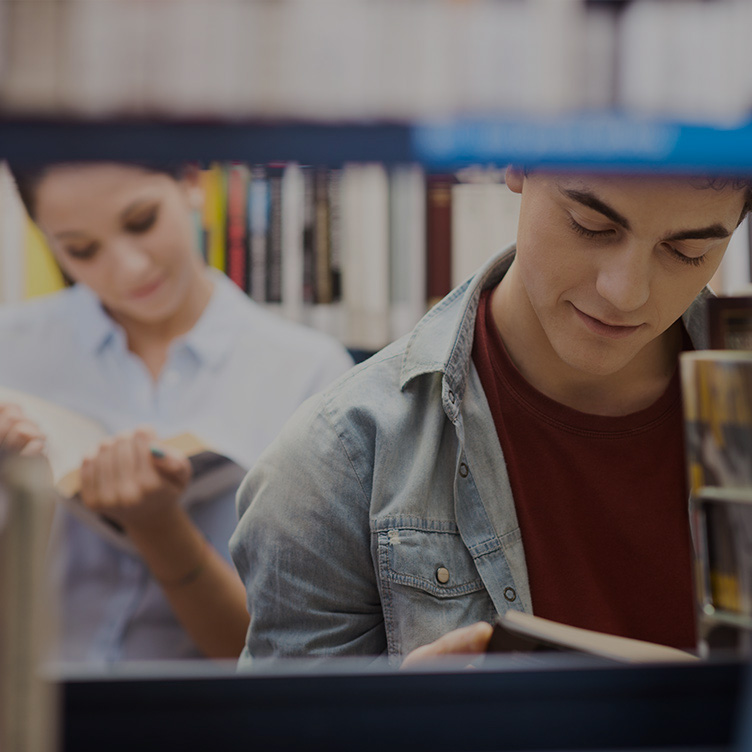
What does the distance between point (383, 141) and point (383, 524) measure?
2.01 ft

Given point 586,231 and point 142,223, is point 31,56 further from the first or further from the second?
point 142,223

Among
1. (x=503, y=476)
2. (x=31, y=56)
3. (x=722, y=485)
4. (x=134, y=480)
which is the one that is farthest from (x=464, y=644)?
(x=134, y=480)

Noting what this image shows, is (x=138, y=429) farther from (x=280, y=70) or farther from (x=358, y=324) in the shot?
(x=280, y=70)

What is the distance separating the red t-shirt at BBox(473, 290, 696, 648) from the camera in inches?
38.1

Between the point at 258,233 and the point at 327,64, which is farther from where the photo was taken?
the point at 258,233

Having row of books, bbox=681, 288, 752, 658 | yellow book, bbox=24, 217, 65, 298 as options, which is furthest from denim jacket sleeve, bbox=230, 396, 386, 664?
yellow book, bbox=24, 217, 65, 298

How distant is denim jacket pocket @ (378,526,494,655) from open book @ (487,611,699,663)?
11.7 inches

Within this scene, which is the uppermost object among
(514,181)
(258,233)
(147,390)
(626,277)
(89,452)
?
(258,233)

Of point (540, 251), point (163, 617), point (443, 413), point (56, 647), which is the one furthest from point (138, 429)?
point (56, 647)

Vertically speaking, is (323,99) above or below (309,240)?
below

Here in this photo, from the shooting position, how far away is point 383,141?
37 cm

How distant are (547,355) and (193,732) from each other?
75 cm

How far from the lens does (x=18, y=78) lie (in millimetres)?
368

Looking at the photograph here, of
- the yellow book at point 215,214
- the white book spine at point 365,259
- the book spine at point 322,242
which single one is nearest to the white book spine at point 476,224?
the white book spine at point 365,259
